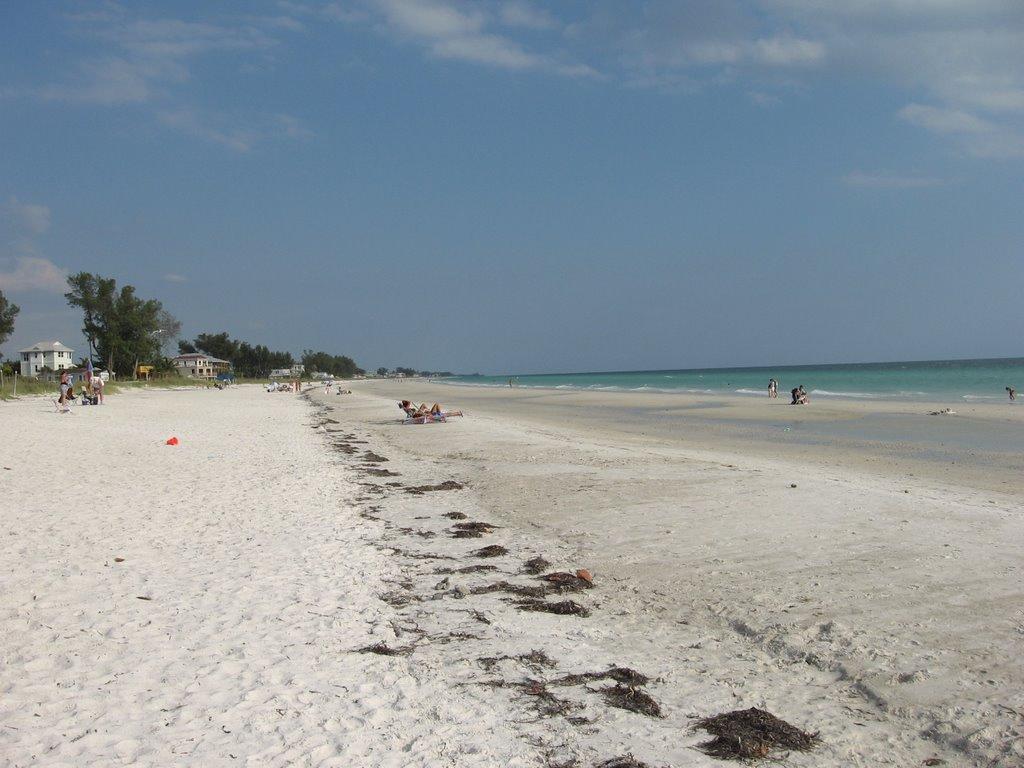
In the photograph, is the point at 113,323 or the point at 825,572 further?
the point at 113,323

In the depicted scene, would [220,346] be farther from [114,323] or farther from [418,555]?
[418,555]

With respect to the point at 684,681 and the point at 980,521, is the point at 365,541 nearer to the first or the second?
the point at 684,681

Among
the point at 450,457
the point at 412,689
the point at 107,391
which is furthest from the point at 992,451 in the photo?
the point at 107,391

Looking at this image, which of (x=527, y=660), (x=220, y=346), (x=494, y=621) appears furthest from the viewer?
(x=220, y=346)

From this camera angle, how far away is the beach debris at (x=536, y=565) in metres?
7.37

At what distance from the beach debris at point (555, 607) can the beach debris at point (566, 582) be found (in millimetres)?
354

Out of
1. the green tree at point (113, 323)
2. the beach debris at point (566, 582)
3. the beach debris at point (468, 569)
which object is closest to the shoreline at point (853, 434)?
the beach debris at point (566, 582)

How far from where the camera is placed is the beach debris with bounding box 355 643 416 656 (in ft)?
17.0

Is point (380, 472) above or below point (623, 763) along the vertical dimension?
above

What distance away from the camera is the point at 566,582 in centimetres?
695

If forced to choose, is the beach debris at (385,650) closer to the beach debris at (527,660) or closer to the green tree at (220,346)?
the beach debris at (527,660)

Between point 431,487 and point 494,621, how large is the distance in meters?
6.76

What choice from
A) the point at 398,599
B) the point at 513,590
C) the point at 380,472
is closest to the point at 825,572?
the point at 513,590

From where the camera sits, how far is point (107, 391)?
46188mm
